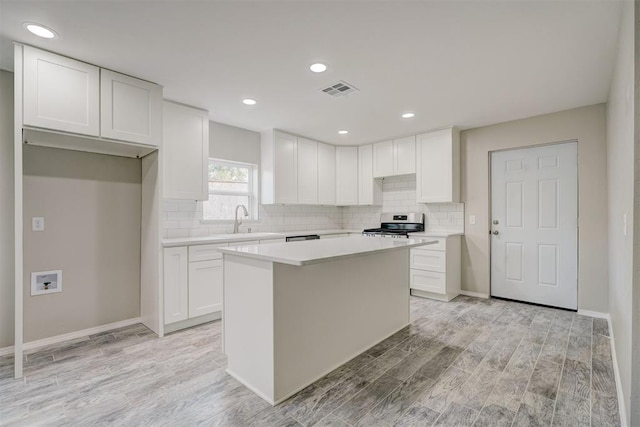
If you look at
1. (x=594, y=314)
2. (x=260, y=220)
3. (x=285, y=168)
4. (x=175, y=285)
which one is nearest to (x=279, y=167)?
(x=285, y=168)

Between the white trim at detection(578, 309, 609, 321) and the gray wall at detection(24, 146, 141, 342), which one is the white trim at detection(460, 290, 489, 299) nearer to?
the white trim at detection(578, 309, 609, 321)

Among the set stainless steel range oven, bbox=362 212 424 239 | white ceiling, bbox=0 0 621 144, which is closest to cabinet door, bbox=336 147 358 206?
stainless steel range oven, bbox=362 212 424 239

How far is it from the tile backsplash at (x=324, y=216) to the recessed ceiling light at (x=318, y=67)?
7.49 feet

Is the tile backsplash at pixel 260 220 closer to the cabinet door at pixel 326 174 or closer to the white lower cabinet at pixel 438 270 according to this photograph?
the cabinet door at pixel 326 174

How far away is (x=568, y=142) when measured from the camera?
3.70 metres

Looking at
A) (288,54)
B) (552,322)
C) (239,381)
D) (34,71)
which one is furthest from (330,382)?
(34,71)

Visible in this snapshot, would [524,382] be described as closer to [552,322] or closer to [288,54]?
[552,322]

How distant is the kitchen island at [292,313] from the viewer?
6.35 ft

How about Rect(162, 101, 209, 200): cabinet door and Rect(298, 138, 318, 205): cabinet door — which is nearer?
Rect(162, 101, 209, 200): cabinet door

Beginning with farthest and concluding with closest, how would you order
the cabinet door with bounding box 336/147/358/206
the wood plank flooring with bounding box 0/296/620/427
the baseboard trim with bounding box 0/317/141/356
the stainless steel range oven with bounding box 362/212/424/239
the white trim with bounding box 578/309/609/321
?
the cabinet door with bounding box 336/147/358/206 → the stainless steel range oven with bounding box 362/212/424/239 → the white trim with bounding box 578/309/609/321 → the baseboard trim with bounding box 0/317/141/356 → the wood plank flooring with bounding box 0/296/620/427

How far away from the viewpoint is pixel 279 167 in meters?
4.64

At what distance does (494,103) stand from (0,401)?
195 inches

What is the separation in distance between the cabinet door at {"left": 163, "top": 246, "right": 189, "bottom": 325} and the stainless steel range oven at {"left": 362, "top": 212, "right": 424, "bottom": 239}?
112 inches

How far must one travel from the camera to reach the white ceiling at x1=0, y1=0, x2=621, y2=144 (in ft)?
6.31
